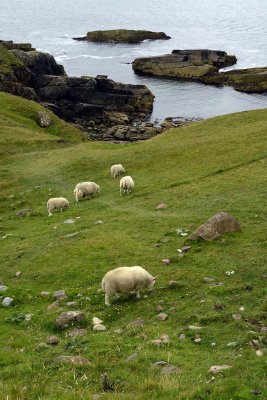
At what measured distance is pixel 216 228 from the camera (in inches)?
896

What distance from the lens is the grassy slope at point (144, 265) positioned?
12.0 m

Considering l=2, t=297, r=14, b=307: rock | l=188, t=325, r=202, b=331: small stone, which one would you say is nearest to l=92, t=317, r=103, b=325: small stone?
l=188, t=325, r=202, b=331: small stone

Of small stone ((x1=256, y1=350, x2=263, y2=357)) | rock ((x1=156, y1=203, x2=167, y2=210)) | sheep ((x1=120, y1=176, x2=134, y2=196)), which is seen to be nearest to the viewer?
small stone ((x1=256, y1=350, x2=263, y2=357))

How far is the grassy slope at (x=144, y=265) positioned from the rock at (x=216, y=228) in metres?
0.52

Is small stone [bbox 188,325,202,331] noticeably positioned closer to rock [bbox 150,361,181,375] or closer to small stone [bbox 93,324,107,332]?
rock [bbox 150,361,181,375]

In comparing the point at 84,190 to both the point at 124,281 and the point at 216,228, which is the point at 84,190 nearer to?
the point at 216,228

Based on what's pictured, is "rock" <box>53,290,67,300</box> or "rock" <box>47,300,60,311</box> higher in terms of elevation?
"rock" <box>47,300,60,311</box>

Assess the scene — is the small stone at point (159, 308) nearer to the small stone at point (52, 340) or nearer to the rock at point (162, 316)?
the rock at point (162, 316)

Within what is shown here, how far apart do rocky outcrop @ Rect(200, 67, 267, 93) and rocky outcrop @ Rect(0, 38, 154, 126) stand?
91.7 ft

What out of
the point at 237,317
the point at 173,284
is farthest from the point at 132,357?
the point at 173,284

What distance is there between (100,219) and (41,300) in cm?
1173

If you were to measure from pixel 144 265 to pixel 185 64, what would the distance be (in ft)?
416

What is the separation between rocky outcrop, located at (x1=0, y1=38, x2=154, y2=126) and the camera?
316 feet

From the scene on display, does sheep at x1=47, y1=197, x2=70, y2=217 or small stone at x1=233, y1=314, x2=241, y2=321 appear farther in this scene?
sheep at x1=47, y1=197, x2=70, y2=217
